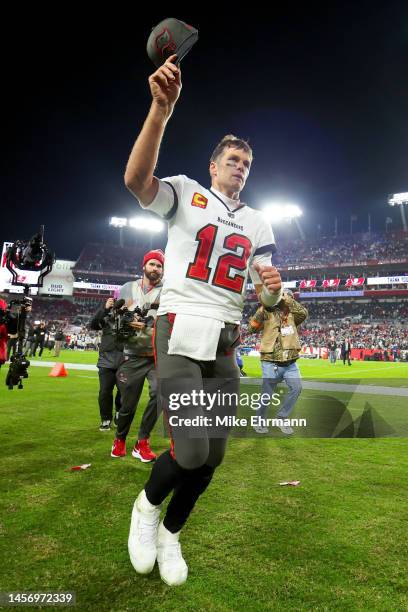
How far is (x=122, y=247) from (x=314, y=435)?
75.1 meters

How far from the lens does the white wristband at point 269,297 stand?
2699mm

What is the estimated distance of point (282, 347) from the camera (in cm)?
630

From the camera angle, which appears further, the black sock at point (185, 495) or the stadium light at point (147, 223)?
the stadium light at point (147, 223)

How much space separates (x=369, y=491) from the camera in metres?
3.66

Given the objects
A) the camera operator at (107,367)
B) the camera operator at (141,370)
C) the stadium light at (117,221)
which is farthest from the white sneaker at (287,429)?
the stadium light at (117,221)

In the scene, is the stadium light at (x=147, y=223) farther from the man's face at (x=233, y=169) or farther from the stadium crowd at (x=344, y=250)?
the man's face at (x=233, y=169)

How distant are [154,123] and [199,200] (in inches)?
23.6

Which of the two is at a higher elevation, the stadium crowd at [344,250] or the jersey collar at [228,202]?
the stadium crowd at [344,250]

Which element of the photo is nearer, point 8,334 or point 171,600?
point 171,600

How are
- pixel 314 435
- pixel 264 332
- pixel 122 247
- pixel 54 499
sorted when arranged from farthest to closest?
pixel 122 247
pixel 264 332
pixel 314 435
pixel 54 499

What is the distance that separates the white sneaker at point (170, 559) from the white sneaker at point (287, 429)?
4106mm

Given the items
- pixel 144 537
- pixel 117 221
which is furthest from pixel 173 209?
pixel 117 221

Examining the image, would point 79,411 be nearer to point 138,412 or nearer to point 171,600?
point 138,412

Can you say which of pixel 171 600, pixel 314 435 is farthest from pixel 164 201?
pixel 314 435
